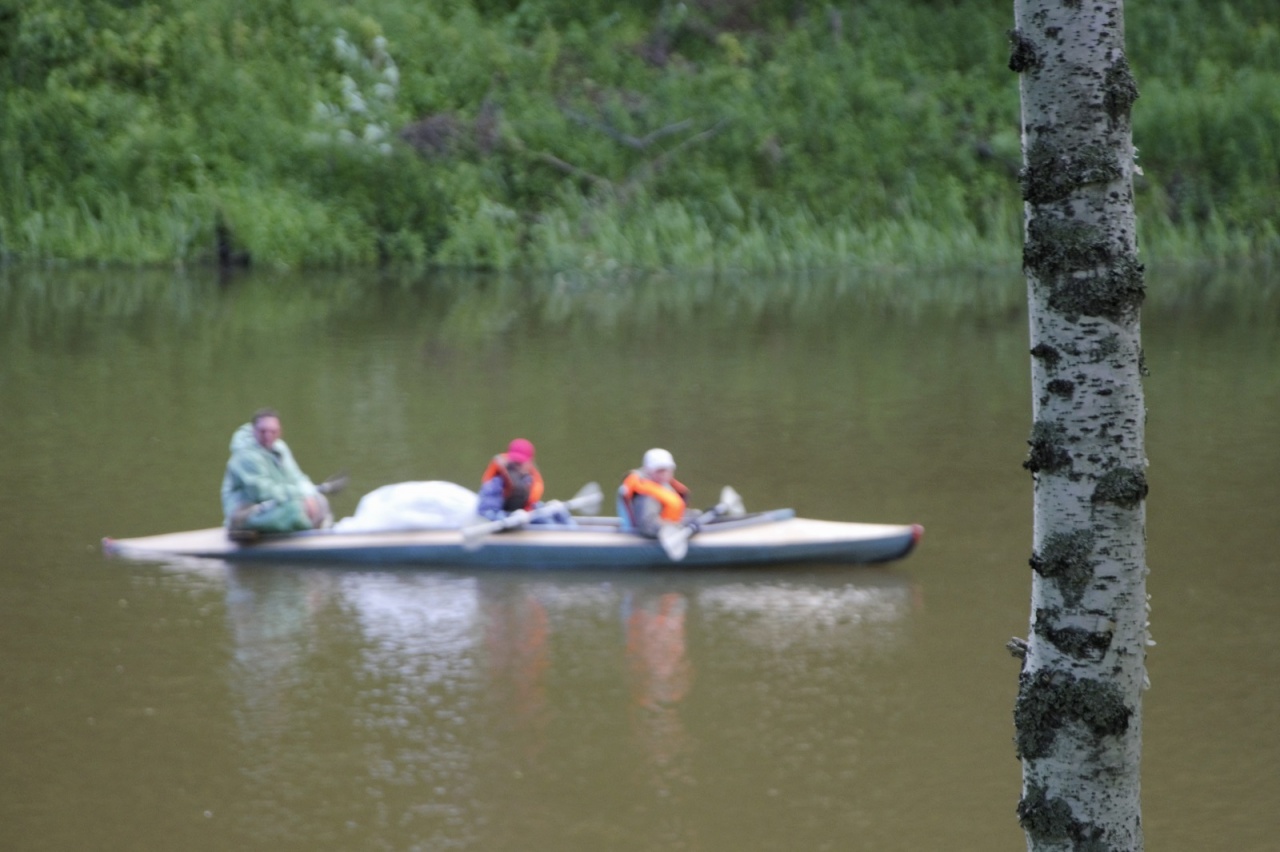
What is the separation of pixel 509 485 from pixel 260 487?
1.45m

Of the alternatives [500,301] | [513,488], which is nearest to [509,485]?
[513,488]

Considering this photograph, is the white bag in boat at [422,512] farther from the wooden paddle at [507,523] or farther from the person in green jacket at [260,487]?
the person in green jacket at [260,487]

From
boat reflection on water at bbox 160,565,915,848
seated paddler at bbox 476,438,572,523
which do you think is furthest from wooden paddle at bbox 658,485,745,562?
seated paddler at bbox 476,438,572,523

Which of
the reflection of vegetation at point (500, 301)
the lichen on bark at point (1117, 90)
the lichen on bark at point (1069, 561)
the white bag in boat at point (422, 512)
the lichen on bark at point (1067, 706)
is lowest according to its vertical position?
the lichen on bark at point (1067, 706)

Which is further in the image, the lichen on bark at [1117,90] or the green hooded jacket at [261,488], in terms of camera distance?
the green hooded jacket at [261,488]

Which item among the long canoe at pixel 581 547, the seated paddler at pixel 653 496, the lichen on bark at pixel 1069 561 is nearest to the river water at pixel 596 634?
the long canoe at pixel 581 547

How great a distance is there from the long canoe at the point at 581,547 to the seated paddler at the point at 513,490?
0.44ft

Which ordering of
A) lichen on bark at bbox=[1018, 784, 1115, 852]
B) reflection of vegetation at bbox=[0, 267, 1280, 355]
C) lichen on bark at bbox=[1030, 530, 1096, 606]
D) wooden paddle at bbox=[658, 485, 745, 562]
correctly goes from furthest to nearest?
reflection of vegetation at bbox=[0, 267, 1280, 355]
wooden paddle at bbox=[658, 485, 745, 562]
lichen on bark at bbox=[1018, 784, 1115, 852]
lichen on bark at bbox=[1030, 530, 1096, 606]

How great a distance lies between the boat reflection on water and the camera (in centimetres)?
687

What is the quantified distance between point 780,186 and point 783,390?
12.8m

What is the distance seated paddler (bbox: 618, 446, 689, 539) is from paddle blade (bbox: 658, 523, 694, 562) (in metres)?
0.04

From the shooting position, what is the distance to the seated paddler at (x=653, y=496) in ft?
33.0

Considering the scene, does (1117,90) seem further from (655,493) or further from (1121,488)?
(655,493)

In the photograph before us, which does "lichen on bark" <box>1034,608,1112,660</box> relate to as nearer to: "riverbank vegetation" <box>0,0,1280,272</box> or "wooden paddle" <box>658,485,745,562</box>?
"wooden paddle" <box>658,485,745,562</box>
